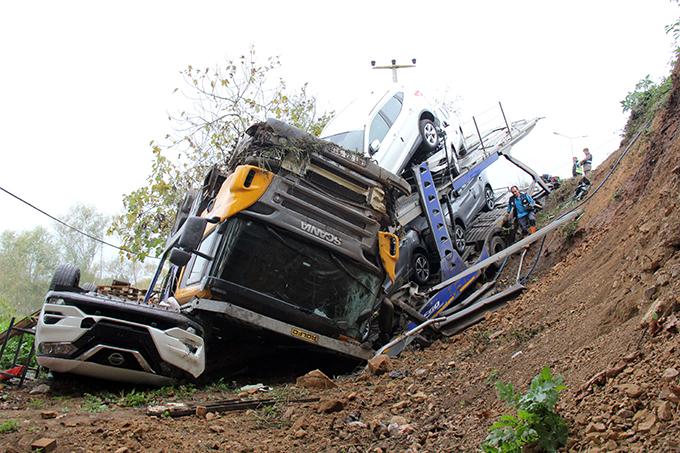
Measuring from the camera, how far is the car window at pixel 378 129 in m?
9.56

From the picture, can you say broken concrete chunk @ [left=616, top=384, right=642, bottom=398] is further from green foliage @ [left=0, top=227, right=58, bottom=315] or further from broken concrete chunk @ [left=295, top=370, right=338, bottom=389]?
green foliage @ [left=0, top=227, right=58, bottom=315]

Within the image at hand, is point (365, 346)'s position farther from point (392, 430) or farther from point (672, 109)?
point (672, 109)

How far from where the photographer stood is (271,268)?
666 centimetres

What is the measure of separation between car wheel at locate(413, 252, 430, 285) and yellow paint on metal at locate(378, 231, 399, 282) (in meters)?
2.21

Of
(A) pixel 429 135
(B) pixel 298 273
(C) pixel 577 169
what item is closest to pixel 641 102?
(C) pixel 577 169

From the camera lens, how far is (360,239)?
707 cm

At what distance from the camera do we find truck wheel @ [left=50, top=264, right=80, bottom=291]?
6.57 meters

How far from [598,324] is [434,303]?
4.61 meters

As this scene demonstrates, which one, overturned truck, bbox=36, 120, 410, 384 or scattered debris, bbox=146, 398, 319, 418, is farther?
overturned truck, bbox=36, 120, 410, 384

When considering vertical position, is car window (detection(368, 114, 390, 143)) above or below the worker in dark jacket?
above

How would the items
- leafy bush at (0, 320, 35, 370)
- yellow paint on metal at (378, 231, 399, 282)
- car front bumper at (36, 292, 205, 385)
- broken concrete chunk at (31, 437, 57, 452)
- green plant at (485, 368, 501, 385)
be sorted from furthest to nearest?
leafy bush at (0, 320, 35, 370) < yellow paint on metal at (378, 231, 399, 282) < car front bumper at (36, 292, 205, 385) < green plant at (485, 368, 501, 385) < broken concrete chunk at (31, 437, 57, 452)

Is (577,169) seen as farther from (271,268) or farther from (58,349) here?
(58,349)

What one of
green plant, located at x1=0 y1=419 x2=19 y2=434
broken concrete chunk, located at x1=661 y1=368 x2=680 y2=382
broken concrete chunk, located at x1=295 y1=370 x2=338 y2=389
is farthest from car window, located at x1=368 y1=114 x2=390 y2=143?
broken concrete chunk, located at x1=661 y1=368 x2=680 y2=382

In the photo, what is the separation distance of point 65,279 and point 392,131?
216 inches
